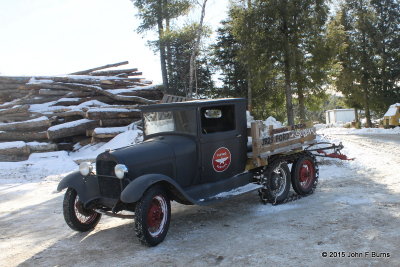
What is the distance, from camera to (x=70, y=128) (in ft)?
51.4

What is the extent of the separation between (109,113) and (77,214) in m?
11.0

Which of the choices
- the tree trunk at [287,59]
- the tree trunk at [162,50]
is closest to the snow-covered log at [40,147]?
the tree trunk at [162,50]

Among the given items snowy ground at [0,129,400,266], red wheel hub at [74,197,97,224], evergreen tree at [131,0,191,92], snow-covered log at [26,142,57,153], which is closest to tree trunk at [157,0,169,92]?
evergreen tree at [131,0,191,92]

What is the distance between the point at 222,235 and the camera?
5.26 m

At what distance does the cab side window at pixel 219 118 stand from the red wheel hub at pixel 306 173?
206 centimetres

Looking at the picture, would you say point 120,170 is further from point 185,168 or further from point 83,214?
point 83,214

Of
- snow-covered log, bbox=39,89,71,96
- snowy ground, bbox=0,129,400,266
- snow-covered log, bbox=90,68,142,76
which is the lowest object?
snowy ground, bbox=0,129,400,266

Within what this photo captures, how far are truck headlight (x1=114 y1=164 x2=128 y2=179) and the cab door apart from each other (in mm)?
1465

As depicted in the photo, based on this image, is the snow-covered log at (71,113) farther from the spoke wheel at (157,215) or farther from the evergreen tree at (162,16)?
the spoke wheel at (157,215)

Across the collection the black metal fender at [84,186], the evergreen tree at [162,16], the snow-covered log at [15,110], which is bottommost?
the black metal fender at [84,186]

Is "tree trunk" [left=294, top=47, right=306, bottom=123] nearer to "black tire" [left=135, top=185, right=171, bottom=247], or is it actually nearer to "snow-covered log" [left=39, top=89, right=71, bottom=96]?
"snow-covered log" [left=39, top=89, right=71, bottom=96]

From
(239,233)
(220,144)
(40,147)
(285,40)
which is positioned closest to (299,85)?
(285,40)

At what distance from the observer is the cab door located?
6.06 meters

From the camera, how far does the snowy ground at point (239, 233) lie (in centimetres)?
440
